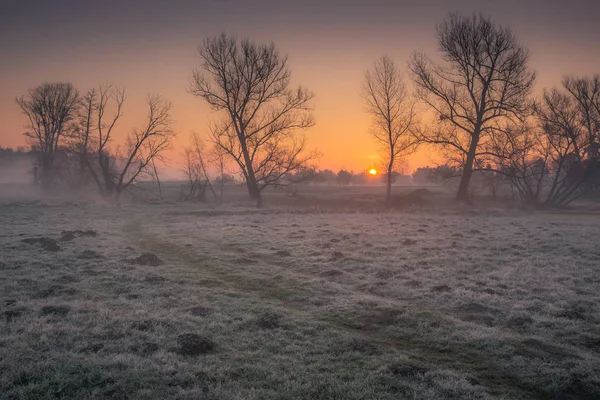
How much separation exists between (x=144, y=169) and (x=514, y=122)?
135 ft

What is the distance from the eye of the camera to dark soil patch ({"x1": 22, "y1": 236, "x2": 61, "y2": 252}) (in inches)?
537

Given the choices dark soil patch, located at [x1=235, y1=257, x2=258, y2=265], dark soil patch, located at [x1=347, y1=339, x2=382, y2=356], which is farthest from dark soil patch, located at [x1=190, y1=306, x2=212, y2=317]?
dark soil patch, located at [x1=235, y1=257, x2=258, y2=265]

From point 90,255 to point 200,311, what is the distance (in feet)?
23.7

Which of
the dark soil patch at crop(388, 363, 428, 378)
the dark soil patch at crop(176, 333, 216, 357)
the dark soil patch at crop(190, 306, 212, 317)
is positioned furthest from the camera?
the dark soil patch at crop(190, 306, 212, 317)

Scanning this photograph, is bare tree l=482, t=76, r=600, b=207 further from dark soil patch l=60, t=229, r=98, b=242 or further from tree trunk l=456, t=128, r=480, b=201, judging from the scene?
dark soil patch l=60, t=229, r=98, b=242

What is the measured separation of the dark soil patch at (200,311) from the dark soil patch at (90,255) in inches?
257

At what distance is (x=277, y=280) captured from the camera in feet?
35.4

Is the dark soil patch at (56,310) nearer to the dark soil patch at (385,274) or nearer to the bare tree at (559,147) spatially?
the dark soil patch at (385,274)

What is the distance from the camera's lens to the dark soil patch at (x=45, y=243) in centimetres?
1363

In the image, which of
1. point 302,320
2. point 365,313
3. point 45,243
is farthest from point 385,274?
point 45,243

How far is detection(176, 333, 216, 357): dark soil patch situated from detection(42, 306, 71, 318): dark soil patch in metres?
2.96

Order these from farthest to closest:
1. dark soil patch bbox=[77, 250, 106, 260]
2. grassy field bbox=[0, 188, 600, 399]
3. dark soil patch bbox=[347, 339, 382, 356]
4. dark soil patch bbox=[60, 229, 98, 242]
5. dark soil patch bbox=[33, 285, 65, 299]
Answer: dark soil patch bbox=[60, 229, 98, 242] < dark soil patch bbox=[77, 250, 106, 260] < dark soil patch bbox=[33, 285, 65, 299] < dark soil patch bbox=[347, 339, 382, 356] < grassy field bbox=[0, 188, 600, 399]

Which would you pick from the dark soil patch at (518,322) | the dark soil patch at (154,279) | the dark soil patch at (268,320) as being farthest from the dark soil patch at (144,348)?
the dark soil patch at (518,322)

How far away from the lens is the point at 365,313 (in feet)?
26.7
